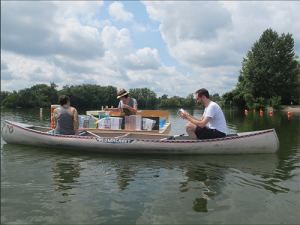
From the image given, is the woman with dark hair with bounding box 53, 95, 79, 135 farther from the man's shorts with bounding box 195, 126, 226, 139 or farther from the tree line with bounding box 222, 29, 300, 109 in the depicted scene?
the tree line with bounding box 222, 29, 300, 109

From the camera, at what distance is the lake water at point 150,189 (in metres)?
3.08

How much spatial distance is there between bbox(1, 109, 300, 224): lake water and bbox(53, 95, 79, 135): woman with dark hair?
2.90 ft

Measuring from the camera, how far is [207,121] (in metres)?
5.75

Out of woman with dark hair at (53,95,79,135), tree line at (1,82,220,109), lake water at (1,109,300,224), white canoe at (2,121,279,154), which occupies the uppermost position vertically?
tree line at (1,82,220,109)

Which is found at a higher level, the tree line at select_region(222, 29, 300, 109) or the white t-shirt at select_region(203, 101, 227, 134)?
the tree line at select_region(222, 29, 300, 109)

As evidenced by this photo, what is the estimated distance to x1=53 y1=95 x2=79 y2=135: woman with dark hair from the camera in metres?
6.32

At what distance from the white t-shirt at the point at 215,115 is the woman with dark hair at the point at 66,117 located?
154 inches

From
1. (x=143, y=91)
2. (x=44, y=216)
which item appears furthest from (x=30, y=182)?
(x=143, y=91)

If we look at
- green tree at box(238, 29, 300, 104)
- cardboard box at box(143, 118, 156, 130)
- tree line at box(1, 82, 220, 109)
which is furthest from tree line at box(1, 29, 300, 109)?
tree line at box(1, 82, 220, 109)

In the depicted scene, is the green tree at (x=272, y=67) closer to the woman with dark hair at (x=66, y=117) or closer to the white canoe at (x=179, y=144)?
the white canoe at (x=179, y=144)

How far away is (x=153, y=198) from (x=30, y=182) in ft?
8.24

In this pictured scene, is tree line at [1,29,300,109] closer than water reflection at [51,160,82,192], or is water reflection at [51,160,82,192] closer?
water reflection at [51,160,82,192]

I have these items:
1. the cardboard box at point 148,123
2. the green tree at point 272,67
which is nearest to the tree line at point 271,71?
the green tree at point 272,67

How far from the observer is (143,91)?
5856 inches
